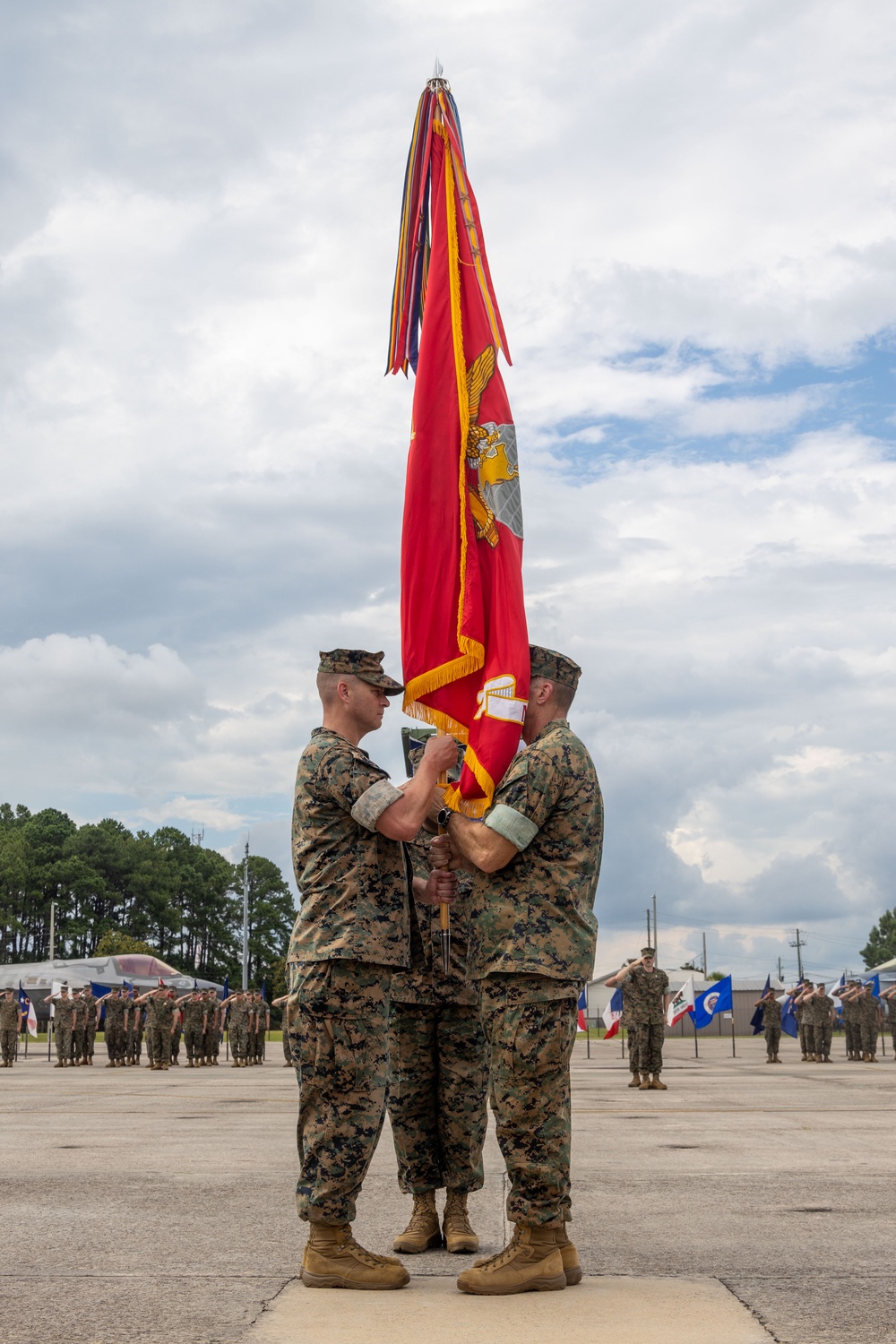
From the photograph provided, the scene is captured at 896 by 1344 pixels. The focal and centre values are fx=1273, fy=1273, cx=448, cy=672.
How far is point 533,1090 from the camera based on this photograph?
429cm

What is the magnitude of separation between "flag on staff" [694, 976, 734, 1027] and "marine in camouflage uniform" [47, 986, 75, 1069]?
13708 millimetres

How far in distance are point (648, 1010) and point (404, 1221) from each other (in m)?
11.8

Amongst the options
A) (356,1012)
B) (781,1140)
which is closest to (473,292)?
(356,1012)

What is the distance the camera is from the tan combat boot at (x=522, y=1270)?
4.13m

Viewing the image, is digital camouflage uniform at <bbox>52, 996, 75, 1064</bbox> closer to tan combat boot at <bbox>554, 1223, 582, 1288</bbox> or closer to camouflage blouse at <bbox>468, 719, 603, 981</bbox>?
tan combat boot at <bbox>554, 1223, 582, 1288</bbox>

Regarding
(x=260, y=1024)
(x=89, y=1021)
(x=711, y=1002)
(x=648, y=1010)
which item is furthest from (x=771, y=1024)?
(x=89, y=1021)

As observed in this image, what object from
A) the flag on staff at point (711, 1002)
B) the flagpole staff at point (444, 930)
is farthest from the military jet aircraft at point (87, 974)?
the flagpole staff at point (444, 930)

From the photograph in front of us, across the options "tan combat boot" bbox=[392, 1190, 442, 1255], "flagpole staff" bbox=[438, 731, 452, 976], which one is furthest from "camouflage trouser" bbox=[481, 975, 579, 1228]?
"tan combat boot" bbox=[392, 1190, 442, 1255]

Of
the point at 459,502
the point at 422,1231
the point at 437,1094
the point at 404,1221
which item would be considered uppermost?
the point at 459,502

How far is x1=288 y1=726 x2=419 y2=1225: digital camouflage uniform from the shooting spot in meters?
4.35

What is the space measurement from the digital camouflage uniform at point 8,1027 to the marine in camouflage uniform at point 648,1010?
50.3ft

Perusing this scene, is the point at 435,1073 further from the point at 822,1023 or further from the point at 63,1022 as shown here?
the point at 63,1022

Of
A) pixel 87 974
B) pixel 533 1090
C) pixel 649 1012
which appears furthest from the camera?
pixel 87 974

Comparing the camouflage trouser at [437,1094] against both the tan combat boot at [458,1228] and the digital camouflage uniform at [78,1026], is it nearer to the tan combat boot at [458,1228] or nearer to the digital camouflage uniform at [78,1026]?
the tan combat boot at [458,1228]
